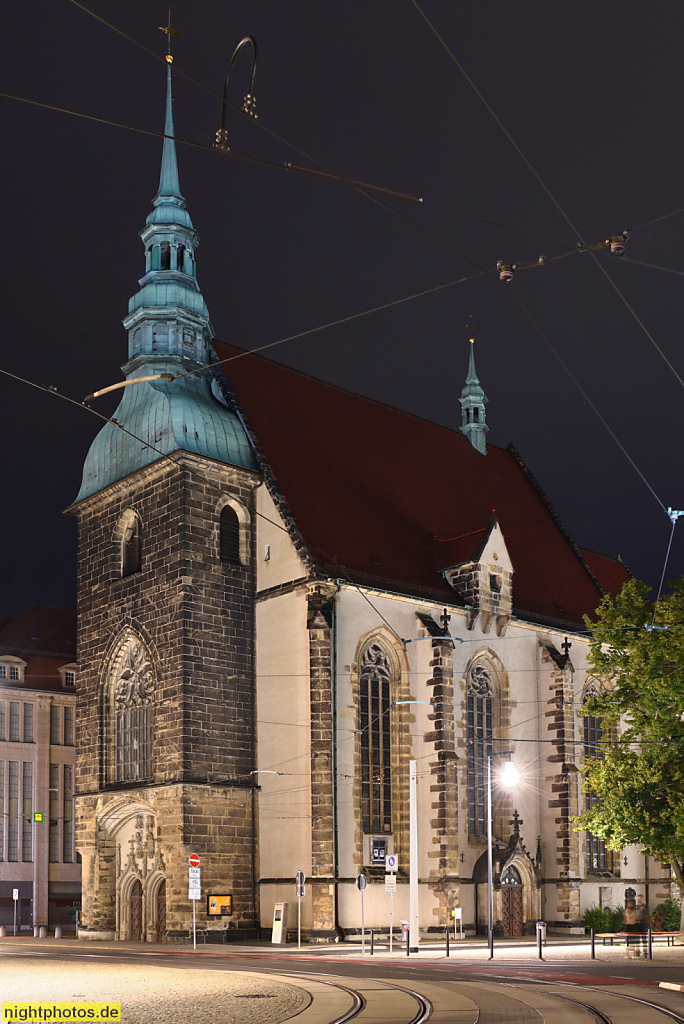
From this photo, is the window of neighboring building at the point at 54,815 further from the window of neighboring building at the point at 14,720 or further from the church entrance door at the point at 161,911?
the church entrance door at the point at 161,911

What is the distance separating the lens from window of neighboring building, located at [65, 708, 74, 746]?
181 ft

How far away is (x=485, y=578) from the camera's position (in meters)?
39.9

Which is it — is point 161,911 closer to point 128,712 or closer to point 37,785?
point 128,712

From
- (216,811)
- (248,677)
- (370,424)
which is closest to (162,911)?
(216,811)

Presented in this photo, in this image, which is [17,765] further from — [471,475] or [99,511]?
[471,475]

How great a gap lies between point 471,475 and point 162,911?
20.9 m

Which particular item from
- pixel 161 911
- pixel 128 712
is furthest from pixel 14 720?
pixel 161 911

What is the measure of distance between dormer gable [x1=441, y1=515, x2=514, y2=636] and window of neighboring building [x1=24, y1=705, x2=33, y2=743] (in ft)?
77.2

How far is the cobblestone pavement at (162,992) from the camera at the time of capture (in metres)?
14.6

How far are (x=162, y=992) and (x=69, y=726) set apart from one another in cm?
3958

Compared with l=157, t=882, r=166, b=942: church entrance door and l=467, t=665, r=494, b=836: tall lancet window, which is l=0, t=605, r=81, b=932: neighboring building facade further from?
l=467, t=665, r=494, b=836: tall lancet window

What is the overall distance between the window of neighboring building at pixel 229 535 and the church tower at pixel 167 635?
4cm

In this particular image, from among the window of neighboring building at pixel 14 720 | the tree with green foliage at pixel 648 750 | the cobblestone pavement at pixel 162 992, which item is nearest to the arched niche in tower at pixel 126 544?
the tree with green foliage at pixel 648 750

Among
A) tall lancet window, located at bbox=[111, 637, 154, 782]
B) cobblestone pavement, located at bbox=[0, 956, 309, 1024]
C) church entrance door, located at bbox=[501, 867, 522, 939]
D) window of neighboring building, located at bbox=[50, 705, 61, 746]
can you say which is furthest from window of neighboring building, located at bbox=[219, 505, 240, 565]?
window of neighboring building, located at bbox=[50, 705, 61, 746]
